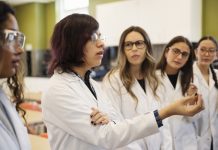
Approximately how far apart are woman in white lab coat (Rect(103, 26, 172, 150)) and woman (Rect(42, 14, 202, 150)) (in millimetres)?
488

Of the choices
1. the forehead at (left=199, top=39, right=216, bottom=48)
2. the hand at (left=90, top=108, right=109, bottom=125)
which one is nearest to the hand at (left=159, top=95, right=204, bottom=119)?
the hand at (left=90, top=108, right=109, bottom=125)

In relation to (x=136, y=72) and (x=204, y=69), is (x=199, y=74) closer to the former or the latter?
(x=204, y=69)

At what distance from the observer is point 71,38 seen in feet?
4.07

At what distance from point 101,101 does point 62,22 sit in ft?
1.27

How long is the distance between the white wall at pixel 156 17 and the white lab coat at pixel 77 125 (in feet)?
9.54

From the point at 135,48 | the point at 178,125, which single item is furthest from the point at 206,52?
the point at 135,48

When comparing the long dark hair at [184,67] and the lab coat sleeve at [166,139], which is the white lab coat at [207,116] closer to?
the long dark hair at [184,67]

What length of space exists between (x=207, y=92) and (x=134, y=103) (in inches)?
30.4

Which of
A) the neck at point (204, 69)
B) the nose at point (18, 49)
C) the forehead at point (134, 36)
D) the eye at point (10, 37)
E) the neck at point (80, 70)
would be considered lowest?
the neck at point (204, 69)

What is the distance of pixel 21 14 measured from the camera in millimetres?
6828

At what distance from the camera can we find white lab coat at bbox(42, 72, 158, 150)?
115 cm

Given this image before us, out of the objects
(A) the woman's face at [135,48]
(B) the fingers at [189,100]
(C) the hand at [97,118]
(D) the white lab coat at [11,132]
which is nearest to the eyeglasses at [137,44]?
(A) the woman's face at [135,48]

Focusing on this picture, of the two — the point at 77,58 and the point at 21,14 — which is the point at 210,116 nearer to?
the point at 77,58

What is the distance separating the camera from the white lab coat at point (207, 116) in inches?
88.0
